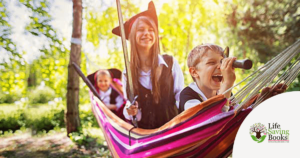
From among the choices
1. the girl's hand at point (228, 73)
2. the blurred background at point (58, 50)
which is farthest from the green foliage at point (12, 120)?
the girl's hand at point (228, 73)

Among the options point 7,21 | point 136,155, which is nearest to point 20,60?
point 7,21

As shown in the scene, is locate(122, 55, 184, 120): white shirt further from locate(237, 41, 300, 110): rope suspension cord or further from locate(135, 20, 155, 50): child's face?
locate(237, 41, 300, 110): rope suspension cord

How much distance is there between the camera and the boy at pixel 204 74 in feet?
3.80

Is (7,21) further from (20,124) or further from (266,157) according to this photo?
(266,157)

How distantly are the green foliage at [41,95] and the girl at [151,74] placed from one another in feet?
3.70

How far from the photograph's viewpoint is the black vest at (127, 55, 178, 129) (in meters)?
1.37

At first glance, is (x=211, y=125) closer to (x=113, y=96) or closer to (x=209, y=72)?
(x=209, y=72)

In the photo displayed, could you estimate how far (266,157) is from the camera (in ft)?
3.34

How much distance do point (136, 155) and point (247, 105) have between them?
56 cm

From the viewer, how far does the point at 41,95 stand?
2229 mm

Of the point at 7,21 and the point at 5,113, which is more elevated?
the point at 7,21

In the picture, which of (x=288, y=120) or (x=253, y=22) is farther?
(x=253, y=22)

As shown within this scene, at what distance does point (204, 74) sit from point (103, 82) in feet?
3.74

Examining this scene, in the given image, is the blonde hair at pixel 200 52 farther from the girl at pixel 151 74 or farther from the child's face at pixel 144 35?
the child's face at pixel 144 35
